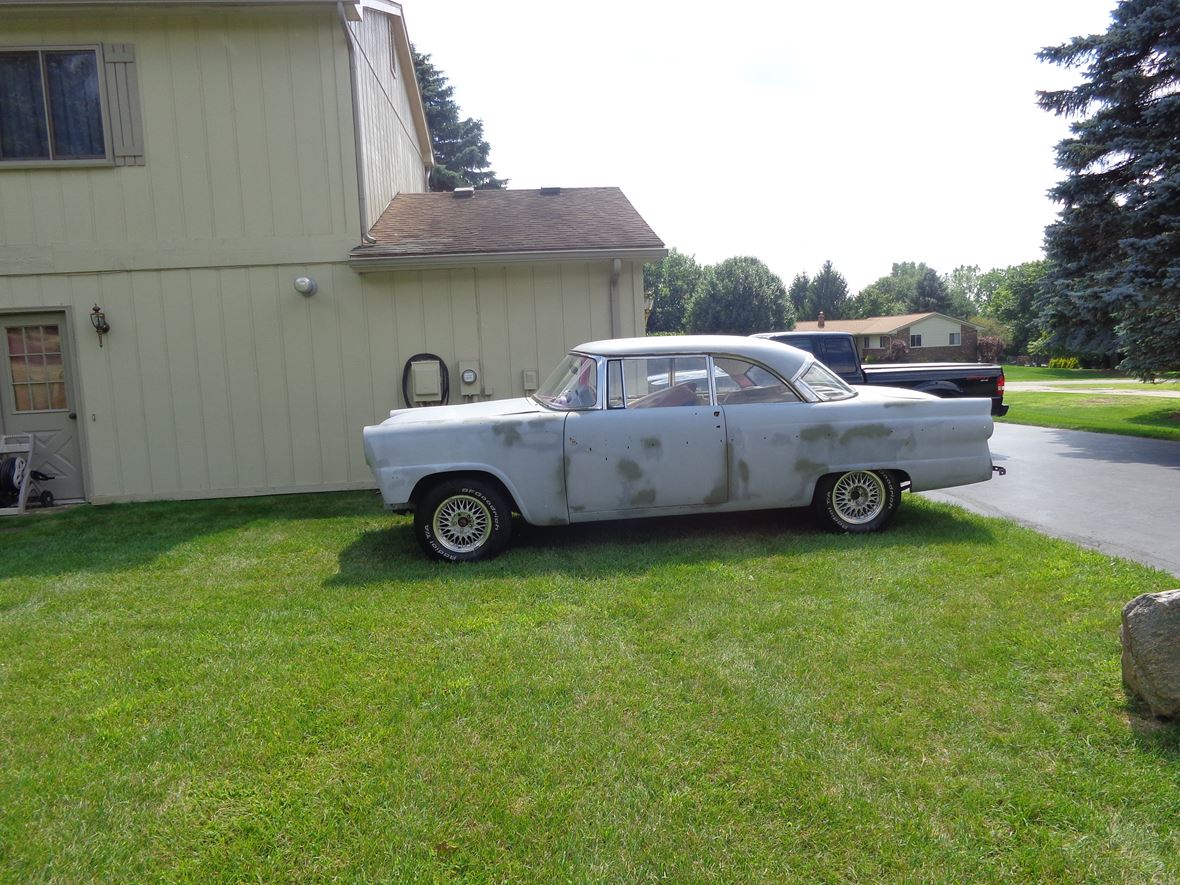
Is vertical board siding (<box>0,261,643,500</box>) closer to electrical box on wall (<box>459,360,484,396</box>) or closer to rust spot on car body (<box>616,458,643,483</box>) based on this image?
electrical box on wall (<box>459,360,484,396</box>)

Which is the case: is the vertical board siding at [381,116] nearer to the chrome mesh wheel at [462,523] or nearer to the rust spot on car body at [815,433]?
the chrome mesh wheel at [462,523]

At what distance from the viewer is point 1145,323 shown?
47.4 ft

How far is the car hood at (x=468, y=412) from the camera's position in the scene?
20.5ft

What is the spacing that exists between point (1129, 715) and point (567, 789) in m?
2.40

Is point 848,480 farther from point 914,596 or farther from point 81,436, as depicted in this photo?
point 81,436

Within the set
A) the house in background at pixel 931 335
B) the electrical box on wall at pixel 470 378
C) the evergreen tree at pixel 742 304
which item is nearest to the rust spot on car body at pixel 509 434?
the electrical box on wall at pixel 470 378

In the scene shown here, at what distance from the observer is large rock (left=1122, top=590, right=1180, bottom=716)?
10.7ft

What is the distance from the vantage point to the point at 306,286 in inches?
360

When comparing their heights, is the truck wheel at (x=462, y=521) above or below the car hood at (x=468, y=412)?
below

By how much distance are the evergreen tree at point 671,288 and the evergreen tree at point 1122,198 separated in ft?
196

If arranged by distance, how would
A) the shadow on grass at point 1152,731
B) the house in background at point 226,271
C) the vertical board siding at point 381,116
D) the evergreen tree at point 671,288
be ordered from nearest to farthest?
the shadow on grass at point 1152,731 < the house in background at point 226,271 < the vertical board siding at point 381,116 < the evergreen tree at point 671,288

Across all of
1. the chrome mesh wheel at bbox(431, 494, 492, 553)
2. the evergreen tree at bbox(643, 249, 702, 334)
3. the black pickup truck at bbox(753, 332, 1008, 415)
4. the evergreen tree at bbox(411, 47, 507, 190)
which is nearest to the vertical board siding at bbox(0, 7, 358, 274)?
the chrome mesh wheel at bbox(431, 494, 492, 553)

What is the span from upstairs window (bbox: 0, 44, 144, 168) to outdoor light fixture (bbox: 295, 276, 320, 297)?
7.11 feet

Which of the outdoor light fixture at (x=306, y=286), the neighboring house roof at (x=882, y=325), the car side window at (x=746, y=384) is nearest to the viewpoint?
the car side window at (x=746, y=384)
